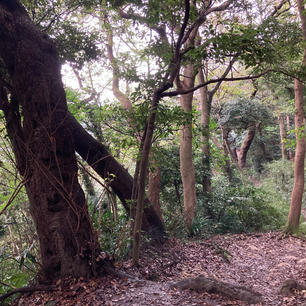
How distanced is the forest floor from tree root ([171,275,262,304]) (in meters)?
0.07

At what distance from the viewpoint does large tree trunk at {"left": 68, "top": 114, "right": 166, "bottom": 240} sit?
18.5ft

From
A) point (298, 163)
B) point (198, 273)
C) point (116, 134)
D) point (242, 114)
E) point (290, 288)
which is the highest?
point (242, 114)

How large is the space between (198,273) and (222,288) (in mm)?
1725

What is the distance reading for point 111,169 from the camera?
19.9ft

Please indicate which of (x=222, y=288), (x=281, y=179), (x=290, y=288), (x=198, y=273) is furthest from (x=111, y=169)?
(x=281, y=179)

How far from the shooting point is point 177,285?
3.97m

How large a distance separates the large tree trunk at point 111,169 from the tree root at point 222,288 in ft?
6.07

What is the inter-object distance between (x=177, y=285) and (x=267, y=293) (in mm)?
1417

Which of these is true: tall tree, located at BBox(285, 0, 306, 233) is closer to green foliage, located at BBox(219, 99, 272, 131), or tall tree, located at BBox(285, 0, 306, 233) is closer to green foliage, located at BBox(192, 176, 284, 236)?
green foliage, located at BBox(192, 176, 284, 236)

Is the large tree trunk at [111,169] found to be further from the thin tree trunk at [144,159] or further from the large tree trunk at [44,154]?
the large tree trunk at [44,154]

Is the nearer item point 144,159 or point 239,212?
point 144,159

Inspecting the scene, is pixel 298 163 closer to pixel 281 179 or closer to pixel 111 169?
pixel 111 169

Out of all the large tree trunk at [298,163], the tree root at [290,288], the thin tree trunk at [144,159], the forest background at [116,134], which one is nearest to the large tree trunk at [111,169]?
the forest background at [116,134]

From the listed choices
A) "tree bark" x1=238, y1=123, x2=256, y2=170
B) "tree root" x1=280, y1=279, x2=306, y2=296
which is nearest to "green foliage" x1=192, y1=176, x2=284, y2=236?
"tree root" x1=280, y1=279, x2=306, y2=296
